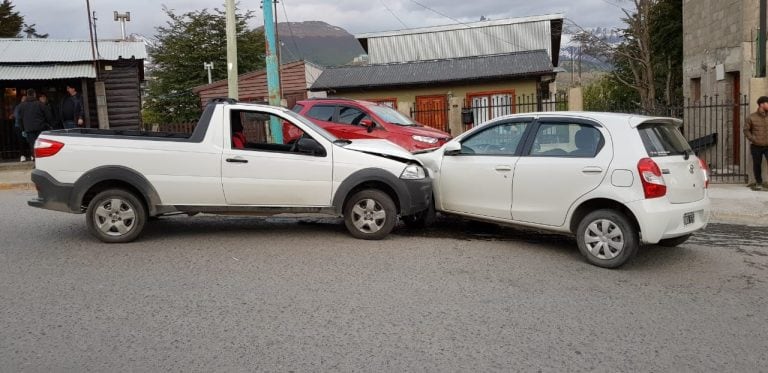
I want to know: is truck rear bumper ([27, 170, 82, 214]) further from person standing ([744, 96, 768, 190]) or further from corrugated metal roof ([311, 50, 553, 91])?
corrugated metal roof ([311, 50, 553, 91])

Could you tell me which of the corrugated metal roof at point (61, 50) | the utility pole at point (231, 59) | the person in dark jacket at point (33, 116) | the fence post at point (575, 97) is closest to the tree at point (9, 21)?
the corrugated metal roof at point (61, 50)

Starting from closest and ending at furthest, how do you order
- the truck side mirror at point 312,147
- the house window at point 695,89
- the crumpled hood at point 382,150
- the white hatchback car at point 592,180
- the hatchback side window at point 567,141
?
the white hatchback car at point 592,180 → the hatchback side window at point 567,141 → the truck side mirror at point 312,147 → the crumpled hood at point 382,150 → the house window at point 695,89

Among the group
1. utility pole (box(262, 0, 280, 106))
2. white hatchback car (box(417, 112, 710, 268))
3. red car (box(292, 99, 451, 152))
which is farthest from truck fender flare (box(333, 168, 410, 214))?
utility pole (box(262, 0, 280, 106))

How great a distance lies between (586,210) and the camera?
6.99m

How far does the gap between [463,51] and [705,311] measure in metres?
29.2

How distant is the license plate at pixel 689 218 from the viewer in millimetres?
6629

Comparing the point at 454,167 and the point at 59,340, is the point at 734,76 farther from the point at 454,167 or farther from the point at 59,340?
the point at 59,340

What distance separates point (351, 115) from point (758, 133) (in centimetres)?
729

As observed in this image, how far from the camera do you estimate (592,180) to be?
677 cm

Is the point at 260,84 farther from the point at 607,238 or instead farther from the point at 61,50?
the point at 607,238

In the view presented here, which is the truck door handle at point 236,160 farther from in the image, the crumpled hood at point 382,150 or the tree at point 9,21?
the tree at point 9,21

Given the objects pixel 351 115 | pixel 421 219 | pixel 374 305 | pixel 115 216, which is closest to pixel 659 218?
pixel 374 305

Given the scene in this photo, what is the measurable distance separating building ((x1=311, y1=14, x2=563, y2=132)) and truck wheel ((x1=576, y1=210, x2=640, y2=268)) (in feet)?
49.6

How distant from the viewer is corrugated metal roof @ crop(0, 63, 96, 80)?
1723cm
